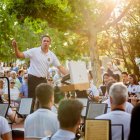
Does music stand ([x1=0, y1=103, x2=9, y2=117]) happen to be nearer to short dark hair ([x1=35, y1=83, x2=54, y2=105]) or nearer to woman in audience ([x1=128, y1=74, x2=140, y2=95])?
short dark hair ([x1=35, y1=83, x2=54, y2=105])

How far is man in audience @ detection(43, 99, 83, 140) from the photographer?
4.21 metres

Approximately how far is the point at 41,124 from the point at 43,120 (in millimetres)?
49

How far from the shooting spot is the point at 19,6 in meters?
20.8

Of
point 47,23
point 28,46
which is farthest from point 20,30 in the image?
point 47,23

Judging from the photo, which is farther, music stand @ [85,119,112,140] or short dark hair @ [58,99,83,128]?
music stand @ [85,119,112,140]

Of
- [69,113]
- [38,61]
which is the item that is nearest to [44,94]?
[69,113]

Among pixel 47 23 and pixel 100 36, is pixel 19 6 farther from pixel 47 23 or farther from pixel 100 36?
pixel 100 36

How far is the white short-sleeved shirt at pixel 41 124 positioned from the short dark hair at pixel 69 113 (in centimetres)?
125

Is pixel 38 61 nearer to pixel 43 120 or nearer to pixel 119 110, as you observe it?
pixel 43 120

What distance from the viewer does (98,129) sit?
475cm

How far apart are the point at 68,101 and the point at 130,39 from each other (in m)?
28.4

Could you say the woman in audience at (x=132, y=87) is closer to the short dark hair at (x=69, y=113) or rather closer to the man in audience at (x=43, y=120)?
the man in audience at (x=43, y=120)

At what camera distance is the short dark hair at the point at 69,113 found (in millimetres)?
4246

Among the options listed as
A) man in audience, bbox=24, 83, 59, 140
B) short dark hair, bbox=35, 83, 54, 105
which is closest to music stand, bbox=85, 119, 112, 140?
man in audience, bbox=24, 83, 59, 140
